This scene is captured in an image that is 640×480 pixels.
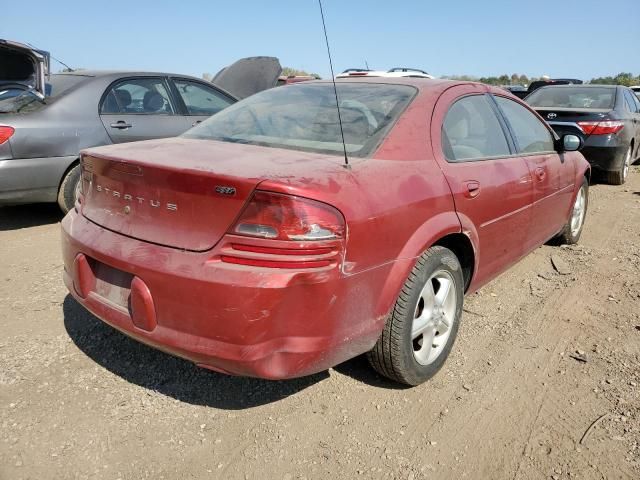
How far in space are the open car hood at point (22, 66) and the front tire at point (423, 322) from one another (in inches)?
168

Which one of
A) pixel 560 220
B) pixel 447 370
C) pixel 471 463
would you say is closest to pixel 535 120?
pixel 560 220

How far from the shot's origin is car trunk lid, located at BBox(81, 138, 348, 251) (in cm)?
204

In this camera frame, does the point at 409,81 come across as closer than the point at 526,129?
Yes

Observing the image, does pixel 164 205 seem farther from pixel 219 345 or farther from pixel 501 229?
pixel 501 229

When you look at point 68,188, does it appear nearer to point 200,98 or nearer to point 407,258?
point 200,98

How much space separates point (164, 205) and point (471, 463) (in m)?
1.62

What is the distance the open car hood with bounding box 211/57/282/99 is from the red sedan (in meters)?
5.47

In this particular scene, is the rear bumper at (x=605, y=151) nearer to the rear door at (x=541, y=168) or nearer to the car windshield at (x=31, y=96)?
the rear door at (x=541, y=168)

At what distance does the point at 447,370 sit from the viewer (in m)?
2.84

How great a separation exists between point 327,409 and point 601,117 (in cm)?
641

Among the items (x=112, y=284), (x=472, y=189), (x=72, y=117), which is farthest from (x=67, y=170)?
(x=472, y=189)

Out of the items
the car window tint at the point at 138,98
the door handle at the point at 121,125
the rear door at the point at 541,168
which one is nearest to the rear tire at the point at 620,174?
the rear door at the point at 541,168

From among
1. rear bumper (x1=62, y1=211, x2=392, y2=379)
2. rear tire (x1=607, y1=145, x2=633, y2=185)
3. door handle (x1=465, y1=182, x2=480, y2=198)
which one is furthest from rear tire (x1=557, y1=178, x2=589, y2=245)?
rear tire (x1=607, y1=145, x2=633, y2=185)

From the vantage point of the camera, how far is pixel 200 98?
20.1 ft
